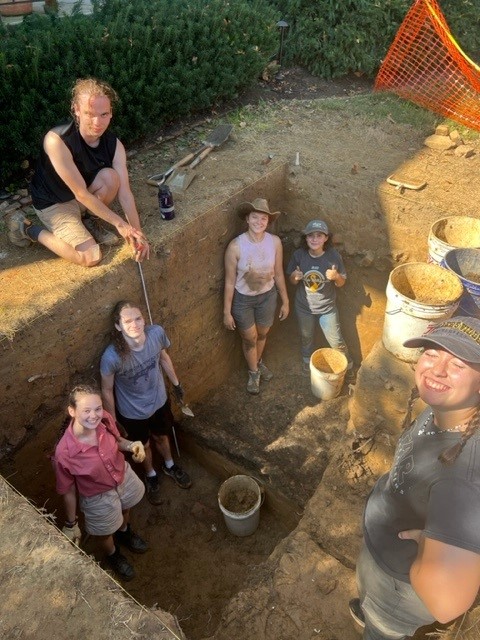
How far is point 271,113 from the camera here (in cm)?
760

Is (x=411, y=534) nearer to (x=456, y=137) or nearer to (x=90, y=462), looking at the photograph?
(x=90, y=462)

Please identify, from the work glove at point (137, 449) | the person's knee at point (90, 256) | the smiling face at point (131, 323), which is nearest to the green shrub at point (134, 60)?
the person's knee at point (90, 256)

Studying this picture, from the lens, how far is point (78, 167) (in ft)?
14.5

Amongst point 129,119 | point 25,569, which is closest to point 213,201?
point 129,119

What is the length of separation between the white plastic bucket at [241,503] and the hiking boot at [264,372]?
160cm

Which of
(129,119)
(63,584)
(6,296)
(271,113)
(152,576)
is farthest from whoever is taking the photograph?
(271,113)

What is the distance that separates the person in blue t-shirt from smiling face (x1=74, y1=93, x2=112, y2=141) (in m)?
2.39

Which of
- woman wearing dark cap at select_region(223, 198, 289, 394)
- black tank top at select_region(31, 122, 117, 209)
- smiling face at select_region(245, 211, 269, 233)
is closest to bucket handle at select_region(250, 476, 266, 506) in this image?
woman wearing dark cap at select_region(223, 198, 289, 394)

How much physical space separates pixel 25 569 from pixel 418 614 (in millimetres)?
2138

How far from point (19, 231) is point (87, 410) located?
2.08 m

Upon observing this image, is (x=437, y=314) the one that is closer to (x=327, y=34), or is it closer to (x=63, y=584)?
(x=63, y=584)

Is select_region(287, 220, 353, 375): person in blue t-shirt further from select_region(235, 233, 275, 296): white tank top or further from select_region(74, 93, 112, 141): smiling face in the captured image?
select_region(74, 93, 112, 141): smiling face

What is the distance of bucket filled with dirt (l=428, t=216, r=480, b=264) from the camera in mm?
5348

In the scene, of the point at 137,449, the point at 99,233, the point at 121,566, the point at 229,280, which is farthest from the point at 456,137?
the point at 121,566
